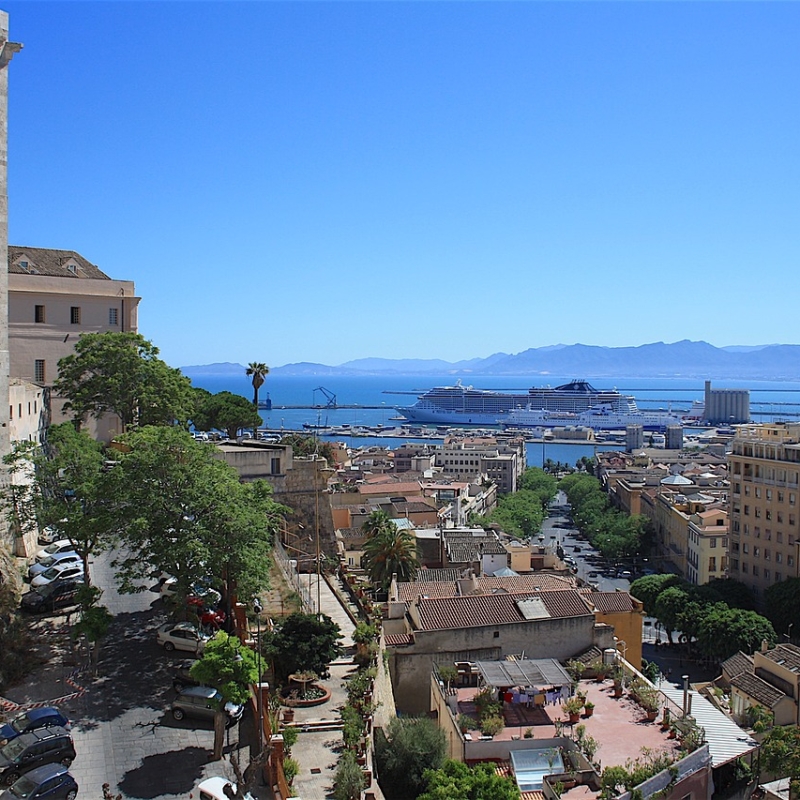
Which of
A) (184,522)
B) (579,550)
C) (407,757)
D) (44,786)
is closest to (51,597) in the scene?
(184,522)

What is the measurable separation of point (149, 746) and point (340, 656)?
623 centimetres

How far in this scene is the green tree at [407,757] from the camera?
16203 mm

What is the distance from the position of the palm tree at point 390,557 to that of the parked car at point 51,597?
11.8 metres

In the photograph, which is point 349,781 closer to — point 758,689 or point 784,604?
point 758,689

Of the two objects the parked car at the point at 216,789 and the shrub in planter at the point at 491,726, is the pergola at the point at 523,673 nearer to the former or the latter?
the shrub in planter at the point at 491,726

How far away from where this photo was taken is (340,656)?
65.9ft

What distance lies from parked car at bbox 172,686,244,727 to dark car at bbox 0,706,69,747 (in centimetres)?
201

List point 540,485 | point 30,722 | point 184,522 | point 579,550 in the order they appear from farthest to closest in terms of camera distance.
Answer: point 540,485 → point 579,550 → point 184,522 → point 30,722

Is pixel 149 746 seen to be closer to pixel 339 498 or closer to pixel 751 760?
pixel 751 760

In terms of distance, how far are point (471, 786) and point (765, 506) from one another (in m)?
41.1

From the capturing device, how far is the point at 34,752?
1342 cm

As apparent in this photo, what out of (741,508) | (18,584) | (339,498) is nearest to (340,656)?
(18,584)

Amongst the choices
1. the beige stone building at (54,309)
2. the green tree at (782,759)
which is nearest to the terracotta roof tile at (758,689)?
the green tree at (782,759)

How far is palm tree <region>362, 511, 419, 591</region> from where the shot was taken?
97.0ft
